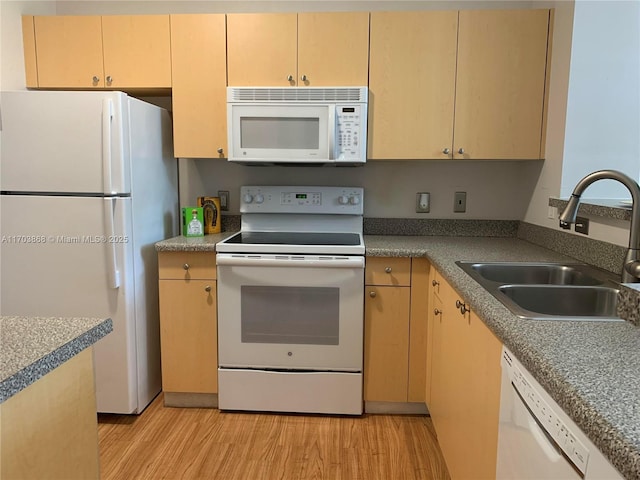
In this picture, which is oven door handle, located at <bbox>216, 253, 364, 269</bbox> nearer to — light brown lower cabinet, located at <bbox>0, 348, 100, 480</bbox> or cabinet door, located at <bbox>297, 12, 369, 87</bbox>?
cabinet door, located at <bbox>297, 12, 369, 87</bbox>

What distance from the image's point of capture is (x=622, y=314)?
1205mm

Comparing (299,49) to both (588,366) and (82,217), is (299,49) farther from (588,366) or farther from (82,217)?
(588,366)

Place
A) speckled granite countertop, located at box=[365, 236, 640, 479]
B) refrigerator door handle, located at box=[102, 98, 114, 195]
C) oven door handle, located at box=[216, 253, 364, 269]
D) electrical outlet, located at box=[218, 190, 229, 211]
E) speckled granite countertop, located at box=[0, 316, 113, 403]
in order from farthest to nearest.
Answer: electrical outlet, located at box=[218, 190, 229, 211] < oven door handle, located at box=[216, 253, 364, 269] < refrigerator door handle, located at box=[102, 98, 114, 195] < speckled granite countertop, located at box=[0, 316, 113, 403] < speckled granite countertop, located at box=[365, 236, 640, 479]

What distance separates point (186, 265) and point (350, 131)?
107cm

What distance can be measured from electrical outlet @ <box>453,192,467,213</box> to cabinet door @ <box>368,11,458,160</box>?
414 mm

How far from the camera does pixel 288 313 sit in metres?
2.33

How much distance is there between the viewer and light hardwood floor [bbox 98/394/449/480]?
77.2 inches

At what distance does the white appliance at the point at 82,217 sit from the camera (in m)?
2.13

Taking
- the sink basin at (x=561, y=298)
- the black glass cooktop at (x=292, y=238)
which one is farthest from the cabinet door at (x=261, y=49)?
the sink basin at (x=561, y=298)

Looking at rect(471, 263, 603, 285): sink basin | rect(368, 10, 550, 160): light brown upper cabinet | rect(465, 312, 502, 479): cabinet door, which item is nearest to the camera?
rect(465, 312, 502, 479): cabinet door

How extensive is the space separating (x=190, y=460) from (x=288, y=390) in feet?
1.83

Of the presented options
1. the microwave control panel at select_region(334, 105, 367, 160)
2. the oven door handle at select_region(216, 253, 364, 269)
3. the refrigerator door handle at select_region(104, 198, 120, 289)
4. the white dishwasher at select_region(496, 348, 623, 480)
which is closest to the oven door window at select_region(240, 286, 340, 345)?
the oven door handle at select_region(216, 253, 364, 269)

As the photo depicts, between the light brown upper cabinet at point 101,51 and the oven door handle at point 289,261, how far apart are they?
3.35 feet

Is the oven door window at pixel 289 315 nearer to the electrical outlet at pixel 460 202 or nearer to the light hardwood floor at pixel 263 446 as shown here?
the light hardwood floor at pixel 263 446
